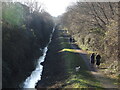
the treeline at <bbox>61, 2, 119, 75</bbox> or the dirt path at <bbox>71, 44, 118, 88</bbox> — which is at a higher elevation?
the treeline at <bbox>61, 2, 119, 75</bbox>

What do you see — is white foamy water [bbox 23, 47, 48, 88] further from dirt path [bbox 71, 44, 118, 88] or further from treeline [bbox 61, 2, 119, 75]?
treeline [bbox 61, 2, 119, 75]

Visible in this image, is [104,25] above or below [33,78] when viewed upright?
above

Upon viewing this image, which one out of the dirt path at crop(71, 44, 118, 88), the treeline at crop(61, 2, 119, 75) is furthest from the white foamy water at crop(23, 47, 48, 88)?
the treeline at crop(61, 2, 119, 75)

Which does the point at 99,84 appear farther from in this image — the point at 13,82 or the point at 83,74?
the point at 13,82

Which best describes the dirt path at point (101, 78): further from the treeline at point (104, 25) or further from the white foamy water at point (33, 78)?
the white foamy water at point (33, 78)

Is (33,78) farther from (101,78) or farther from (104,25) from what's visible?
(104,25)

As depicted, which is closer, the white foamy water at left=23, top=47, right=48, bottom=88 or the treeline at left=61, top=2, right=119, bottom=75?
the treeline at left=61, top=2, right=119, bottom=75

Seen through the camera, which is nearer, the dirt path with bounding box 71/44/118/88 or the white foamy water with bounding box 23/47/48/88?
the dirt path with bounding box 71/44/118/88

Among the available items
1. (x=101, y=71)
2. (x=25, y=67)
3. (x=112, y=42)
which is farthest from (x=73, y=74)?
(x=25, y=67)

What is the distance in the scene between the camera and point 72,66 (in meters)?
28.1

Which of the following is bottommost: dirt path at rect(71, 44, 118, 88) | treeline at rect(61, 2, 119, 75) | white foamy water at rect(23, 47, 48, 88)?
white foamy water at rect(23, 47, 48, 88)

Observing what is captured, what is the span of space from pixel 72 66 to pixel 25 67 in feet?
19.9

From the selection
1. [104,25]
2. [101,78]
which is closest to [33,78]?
[101,78]

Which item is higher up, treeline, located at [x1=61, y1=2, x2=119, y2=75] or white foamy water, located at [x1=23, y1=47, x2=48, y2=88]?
treeline, located at [x1=61, y1=2, x2=119, y2=75]
